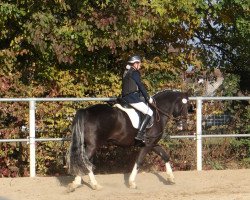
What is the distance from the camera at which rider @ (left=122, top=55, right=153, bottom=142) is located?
10.6 m

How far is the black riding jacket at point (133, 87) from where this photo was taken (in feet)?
34.7

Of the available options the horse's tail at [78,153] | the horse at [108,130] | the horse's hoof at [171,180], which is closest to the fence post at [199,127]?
the horse at [108,130]

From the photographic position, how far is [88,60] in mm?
14102

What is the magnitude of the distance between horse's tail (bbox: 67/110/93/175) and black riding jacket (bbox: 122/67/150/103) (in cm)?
100

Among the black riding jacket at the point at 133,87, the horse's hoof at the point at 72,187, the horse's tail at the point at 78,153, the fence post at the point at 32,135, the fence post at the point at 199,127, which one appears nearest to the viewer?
the horse's tail at the point at 78,153

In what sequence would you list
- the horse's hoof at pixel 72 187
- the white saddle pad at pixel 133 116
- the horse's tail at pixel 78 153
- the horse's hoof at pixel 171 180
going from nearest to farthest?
the horse's tail at pixel 78 153 → the horse's hoof at pixel 72 187 → the white saddle pad at pixel 133 116 → the horse's hoof at pixel 171 180

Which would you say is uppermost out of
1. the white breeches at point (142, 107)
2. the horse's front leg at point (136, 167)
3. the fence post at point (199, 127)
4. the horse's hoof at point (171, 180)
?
the white breeches at point (142, 107)

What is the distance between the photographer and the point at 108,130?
10.6 metres

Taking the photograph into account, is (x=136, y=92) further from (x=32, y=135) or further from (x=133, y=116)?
(x=32, y=135)

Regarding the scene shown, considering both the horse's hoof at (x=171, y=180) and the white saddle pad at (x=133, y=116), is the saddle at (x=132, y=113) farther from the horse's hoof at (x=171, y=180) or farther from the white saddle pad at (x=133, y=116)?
the horse's hoof at (x=171, y=180)

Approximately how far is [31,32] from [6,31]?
984mm

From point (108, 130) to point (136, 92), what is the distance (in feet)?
2.92

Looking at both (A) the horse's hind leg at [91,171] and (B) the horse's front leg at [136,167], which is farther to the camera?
(B) the horse's front leg at [136,167]

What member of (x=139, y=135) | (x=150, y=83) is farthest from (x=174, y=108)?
(x=150, y=83)
